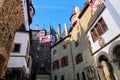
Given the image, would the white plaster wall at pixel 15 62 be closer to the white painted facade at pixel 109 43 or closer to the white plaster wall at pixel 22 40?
the white plaster wall at pixel 22 40

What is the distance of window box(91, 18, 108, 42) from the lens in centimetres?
1228

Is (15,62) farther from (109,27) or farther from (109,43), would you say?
(109,27)

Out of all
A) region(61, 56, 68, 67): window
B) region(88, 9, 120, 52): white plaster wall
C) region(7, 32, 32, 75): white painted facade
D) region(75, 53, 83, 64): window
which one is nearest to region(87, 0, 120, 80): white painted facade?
region(88, 9, 120, 52): white plaster wall

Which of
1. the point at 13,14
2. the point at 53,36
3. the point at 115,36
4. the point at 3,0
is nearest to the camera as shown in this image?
the point at 3,0

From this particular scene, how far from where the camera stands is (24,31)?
55.1ft

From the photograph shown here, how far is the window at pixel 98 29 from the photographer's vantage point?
12.3m

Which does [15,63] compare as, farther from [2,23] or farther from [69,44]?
[69,44]

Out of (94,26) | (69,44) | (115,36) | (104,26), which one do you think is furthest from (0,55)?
(69,44)

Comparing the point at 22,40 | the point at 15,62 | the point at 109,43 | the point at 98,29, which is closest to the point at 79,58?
the point at 98,29

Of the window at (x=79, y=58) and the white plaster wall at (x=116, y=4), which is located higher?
the white plaster wall at (x=116, y=4)

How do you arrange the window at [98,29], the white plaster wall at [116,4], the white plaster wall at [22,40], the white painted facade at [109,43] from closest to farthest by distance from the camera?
the white plaster wall at [116,4], the white painted facade at [109,43], the window at [98,29], the white plaster wall at [22,40]

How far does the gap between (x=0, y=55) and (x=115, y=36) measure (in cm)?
804

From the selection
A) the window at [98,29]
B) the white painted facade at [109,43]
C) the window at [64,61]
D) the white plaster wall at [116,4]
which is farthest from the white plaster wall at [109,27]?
the window at [64,61]

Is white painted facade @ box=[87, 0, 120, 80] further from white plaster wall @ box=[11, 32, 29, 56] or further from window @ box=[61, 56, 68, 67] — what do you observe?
window @ box=[61, 56, 68, 67]
